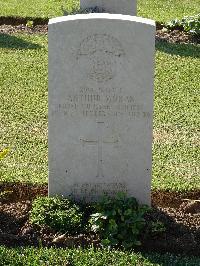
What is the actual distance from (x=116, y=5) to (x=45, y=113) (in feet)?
11.5

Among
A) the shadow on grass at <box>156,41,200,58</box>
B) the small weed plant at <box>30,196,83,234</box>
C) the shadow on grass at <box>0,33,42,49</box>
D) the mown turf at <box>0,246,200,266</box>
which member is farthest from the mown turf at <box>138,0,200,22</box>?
the mown turf at <box>0,246,200,266</box>

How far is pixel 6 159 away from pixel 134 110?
202cm

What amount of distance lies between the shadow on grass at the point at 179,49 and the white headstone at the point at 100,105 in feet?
19.0

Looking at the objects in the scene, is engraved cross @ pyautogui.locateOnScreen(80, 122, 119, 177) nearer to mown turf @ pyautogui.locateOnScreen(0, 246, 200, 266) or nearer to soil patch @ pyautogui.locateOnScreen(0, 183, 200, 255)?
soil patch @ pyautogui.locateOnScreen(0, 183, 200, 255)

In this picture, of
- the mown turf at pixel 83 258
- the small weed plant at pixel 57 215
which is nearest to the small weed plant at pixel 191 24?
the small weed plant at pixel 57 215

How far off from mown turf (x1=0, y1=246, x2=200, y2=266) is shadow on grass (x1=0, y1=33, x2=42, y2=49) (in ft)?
22.2

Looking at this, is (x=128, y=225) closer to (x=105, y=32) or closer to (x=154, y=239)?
(x=154, y=239)

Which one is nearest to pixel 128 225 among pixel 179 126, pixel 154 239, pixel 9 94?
pixel 154 239

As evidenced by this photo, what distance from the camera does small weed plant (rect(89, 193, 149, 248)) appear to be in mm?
5371

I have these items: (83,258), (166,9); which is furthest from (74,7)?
(83,258)

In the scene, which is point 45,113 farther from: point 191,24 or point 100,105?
point 191,24

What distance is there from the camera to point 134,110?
5633 millimetres

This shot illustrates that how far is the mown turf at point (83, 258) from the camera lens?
16.7ft

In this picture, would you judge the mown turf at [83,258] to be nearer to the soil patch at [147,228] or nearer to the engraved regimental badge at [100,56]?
the soil patch at [147,228]
